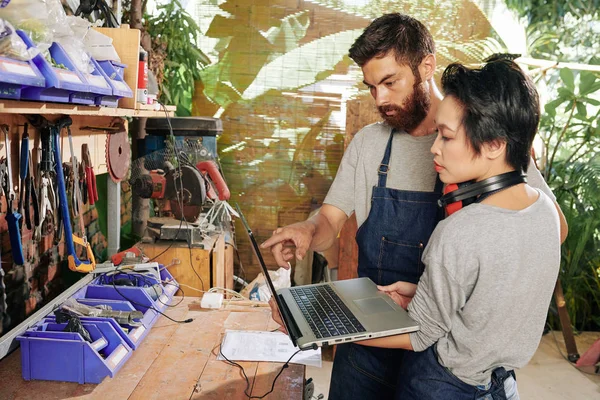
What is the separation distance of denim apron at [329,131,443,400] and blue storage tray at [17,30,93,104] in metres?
0.95

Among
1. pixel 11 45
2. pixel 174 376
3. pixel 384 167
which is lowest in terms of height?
pixel 174 376

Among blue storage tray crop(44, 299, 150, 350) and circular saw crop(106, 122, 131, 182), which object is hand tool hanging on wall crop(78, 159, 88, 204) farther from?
blue storage tray crop(44, 299, 150, 350)

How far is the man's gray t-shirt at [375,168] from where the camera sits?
5.33 feet

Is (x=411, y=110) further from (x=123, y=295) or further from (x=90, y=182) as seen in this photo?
(x=90, y=182)

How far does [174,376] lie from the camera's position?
5.00 feet

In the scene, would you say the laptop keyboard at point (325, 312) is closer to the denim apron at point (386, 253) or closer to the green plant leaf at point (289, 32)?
the denim apron at point (386, 253)

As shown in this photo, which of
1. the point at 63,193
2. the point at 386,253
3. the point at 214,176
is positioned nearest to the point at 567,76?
the point at 214,176

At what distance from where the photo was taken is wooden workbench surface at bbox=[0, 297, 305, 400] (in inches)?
55.4

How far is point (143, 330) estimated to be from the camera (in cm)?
167

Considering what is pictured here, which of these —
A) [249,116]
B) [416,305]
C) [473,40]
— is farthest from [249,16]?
[416,305]

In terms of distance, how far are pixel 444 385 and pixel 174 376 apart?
2.62ft

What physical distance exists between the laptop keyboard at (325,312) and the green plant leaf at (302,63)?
296cm

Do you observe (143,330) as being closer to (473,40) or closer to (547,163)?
(547,163)

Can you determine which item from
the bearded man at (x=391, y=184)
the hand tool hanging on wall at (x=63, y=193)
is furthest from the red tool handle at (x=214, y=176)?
the bearded man at (x=391, y=184)
